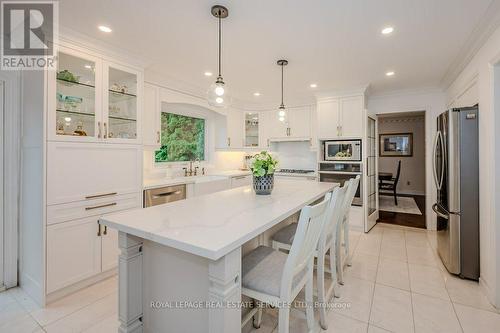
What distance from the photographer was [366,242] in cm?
368

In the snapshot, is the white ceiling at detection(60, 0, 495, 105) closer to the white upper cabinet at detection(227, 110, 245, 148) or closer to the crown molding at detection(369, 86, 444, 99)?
the crown molding at detection(369, 86, 444, 99)

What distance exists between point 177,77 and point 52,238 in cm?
254

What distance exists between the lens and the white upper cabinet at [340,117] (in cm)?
412

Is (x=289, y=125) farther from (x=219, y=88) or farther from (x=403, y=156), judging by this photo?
(x=403, y=156)

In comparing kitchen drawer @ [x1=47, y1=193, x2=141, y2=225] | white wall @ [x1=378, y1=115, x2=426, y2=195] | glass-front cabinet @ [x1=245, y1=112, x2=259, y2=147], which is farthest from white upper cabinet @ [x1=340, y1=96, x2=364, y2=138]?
white wall @ [x1=378, y1=115, x2=426, y2=195]

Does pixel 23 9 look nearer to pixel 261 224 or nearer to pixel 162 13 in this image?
pixel 162 13

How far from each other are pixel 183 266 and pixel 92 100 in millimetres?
2096

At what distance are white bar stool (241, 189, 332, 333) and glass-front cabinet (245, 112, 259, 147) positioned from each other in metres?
3.89

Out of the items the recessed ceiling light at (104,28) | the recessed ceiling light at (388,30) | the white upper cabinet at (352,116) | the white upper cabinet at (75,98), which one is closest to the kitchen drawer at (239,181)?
the white upper cabinet at (352,116)

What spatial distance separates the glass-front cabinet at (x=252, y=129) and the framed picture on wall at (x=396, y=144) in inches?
199

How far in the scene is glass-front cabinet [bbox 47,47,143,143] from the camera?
2264mm

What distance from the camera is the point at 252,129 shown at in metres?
5.44

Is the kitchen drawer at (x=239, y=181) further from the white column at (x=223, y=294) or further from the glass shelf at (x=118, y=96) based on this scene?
the white column at (x=223, y=294)

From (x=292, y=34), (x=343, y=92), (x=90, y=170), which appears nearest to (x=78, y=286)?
(x=90, y=170)
